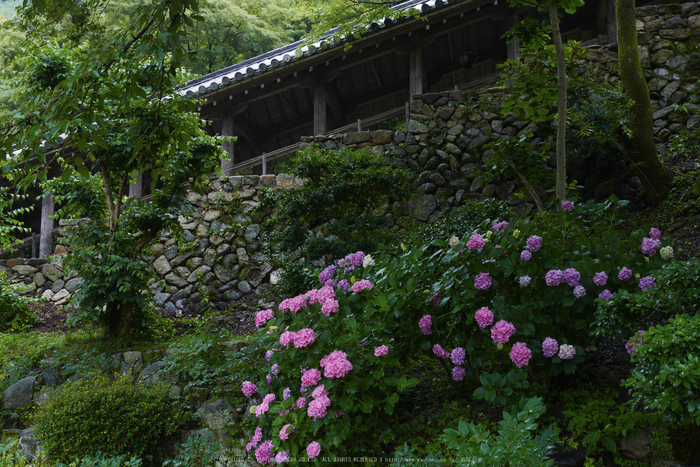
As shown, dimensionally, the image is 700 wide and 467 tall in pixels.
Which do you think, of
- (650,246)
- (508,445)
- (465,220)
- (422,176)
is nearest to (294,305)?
(508,445)

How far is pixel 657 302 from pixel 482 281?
83cm

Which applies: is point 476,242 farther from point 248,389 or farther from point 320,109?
point 320,109

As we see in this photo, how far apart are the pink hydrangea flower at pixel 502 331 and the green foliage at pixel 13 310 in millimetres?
6094

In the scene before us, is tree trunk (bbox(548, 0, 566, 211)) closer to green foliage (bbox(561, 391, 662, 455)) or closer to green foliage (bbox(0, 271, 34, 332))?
green foliage (bbox(561, 391, 662, 455))

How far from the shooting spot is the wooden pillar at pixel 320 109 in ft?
28.6

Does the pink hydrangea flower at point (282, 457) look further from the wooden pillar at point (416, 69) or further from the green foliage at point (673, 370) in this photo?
the wooden pillar at point (416, 69)

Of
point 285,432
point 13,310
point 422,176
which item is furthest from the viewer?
point 422,176

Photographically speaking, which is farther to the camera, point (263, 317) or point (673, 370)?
point (263, 317)

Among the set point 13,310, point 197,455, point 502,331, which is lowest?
point 197,455

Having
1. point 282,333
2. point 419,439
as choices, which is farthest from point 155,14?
point 419,439

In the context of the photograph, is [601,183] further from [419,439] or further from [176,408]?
[176,408]

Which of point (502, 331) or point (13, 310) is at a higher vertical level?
point (13, 310)

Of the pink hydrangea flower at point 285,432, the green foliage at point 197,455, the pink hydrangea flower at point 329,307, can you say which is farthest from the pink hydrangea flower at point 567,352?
the green foliage at point 197,455

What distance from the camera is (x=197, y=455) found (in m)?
3.85
